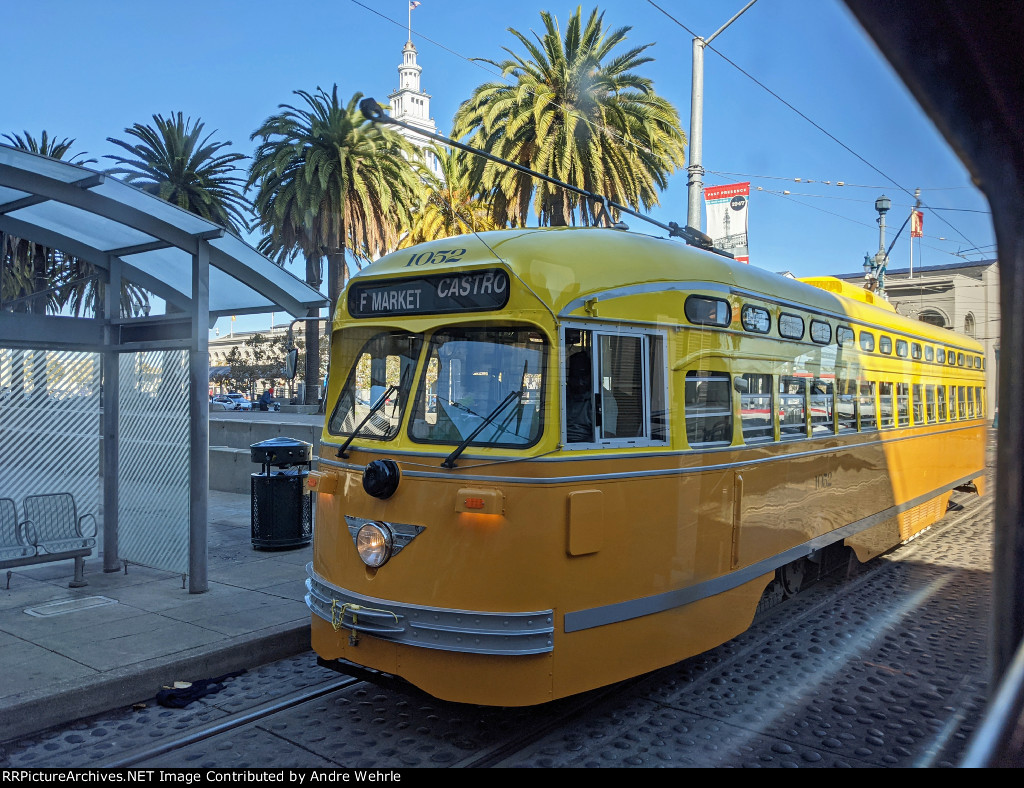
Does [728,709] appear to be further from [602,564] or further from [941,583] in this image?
[941,583]

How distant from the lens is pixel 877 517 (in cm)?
875

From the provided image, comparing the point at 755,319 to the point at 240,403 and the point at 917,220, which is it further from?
the point at 240,403

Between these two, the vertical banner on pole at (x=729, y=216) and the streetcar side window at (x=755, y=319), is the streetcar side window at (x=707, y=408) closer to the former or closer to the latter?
the streetcar side window at (x=755, y=319)

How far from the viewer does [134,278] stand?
8.66 meters

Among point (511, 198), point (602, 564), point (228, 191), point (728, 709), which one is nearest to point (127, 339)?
point (602, 564)

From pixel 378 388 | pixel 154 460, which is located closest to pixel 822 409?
pixel 378 388

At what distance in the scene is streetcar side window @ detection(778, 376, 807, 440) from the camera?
20.9 feet

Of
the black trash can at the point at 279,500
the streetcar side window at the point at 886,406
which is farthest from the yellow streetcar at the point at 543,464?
the black trash can at the point at 279,500

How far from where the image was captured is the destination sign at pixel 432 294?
4.75m

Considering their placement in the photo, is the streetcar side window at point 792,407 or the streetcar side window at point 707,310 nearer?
the streetcar side window at point 707,310

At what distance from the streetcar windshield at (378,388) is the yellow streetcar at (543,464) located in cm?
2

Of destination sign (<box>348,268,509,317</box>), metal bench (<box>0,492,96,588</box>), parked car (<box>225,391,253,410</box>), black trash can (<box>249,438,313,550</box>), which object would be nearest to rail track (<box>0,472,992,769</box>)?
destination sign (<box>348,268,509,317</box>)

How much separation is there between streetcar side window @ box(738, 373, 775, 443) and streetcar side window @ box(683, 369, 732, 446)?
218mm

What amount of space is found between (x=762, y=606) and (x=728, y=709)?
1803mm
